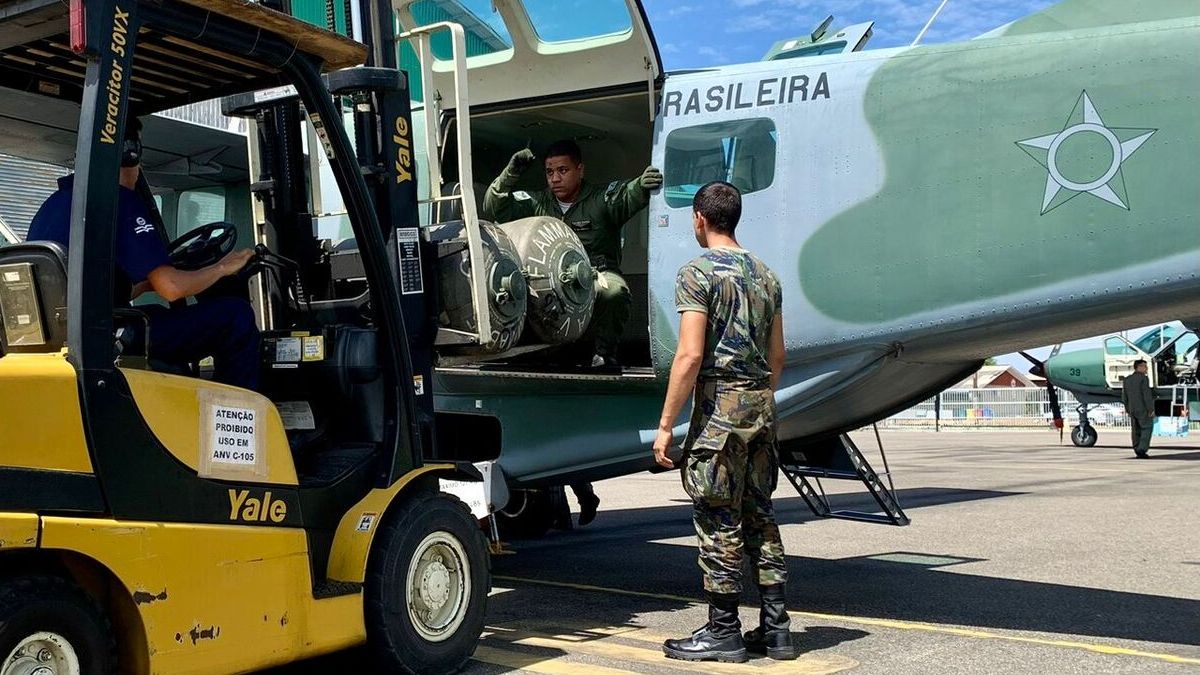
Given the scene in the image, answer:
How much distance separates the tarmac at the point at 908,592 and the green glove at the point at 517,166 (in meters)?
2.54

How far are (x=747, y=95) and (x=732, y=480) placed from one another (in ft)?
8.58

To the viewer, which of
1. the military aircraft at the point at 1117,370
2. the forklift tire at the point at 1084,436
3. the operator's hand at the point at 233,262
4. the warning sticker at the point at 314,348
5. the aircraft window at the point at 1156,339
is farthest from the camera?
the aircraft window at the point at 1156,339

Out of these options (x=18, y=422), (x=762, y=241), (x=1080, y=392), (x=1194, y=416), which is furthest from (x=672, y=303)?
(x=1194, y=416)

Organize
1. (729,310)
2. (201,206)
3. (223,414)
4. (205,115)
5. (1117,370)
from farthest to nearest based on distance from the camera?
(1117,370)
(201,206)
(205,115)
(729,310)
(223,414)

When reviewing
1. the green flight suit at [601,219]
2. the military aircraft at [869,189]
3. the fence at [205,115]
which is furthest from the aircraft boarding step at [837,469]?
the fence at [205,115]

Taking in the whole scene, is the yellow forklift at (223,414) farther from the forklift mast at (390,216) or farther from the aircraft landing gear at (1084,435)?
the aircraft landing gear at (1084,435)

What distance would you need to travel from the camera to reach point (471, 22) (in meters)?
7.19

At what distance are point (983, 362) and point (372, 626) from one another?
392 centimetres

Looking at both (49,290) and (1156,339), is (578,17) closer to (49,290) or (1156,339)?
(49,290)

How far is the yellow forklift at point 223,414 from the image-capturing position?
3.31m

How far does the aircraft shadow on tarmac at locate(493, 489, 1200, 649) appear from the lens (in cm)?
557

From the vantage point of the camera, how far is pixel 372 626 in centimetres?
424

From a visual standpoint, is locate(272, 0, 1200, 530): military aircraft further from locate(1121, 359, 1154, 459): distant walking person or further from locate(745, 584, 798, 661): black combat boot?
locate(1121, 359, 1154, 459): distant walking person

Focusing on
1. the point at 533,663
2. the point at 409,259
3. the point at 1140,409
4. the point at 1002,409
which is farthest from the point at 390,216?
the point at 1002,409
